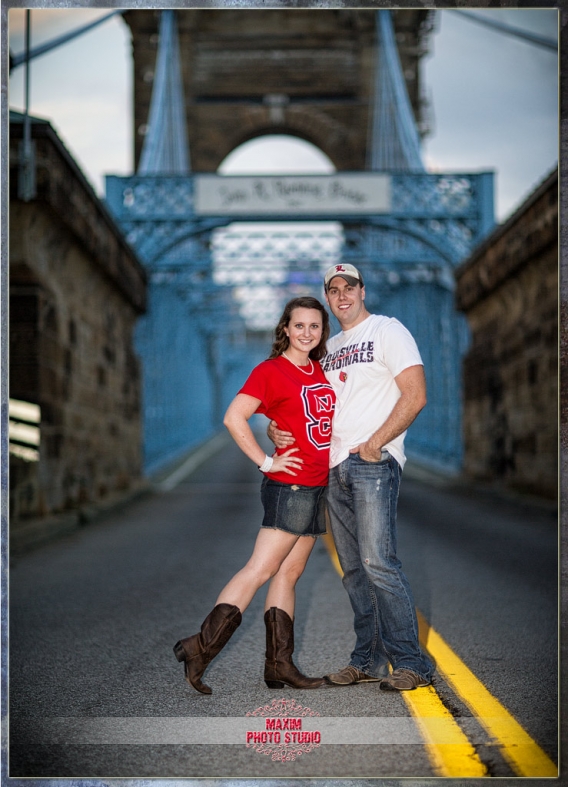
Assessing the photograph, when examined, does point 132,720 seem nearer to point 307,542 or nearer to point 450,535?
point 307,542

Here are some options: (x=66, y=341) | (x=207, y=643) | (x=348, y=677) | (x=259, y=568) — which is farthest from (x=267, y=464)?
(x=66, y=341)

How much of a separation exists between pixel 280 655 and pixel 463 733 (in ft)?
2.93

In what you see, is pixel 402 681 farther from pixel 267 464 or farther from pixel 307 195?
pixel 307 195

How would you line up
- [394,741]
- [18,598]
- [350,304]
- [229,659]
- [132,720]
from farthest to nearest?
[18,598] → [229,659] → [350,304] → [132,720] → [394,741]

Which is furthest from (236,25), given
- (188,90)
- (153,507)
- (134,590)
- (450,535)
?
(134,590)

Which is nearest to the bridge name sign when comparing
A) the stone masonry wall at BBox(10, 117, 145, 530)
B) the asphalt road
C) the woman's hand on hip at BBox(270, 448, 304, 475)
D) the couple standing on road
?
the stone masonry wall at BBox(10, 117, 145, 530)

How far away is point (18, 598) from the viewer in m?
6.64

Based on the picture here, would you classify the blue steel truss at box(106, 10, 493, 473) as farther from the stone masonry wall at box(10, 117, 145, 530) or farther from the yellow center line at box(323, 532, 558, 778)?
the yellow center line at box(323, 532, 558, 778)

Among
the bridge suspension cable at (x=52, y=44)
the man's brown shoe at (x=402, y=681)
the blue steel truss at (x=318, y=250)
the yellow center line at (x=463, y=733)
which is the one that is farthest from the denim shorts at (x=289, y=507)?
the blue steel truss at (x=318, y=250)

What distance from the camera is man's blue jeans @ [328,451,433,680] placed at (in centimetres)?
397

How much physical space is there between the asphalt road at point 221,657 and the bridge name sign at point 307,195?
11.0 meters

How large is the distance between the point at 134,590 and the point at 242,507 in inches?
270

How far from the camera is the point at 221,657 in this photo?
4.81 m

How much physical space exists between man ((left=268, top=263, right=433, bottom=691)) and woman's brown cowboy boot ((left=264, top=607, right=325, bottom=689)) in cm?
18
